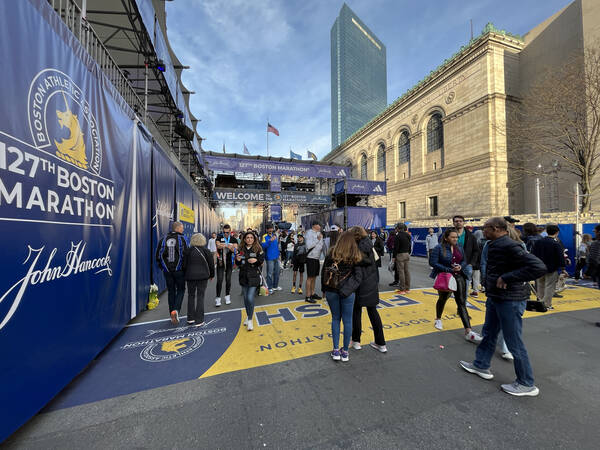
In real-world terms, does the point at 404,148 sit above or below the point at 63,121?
above

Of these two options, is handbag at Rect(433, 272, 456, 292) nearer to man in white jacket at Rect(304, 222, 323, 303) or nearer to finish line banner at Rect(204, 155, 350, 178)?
man in white jacket at Rect(304, 222, 323, 303)

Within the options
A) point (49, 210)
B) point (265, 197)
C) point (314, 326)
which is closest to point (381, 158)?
point (265, 197)

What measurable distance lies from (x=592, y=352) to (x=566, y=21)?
85.1 feet

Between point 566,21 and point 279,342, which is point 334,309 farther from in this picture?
point 566,21

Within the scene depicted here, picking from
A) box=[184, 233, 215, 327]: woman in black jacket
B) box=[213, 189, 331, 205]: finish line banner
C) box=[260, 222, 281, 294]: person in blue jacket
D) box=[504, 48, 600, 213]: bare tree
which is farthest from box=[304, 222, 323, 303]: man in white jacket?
box=[213, 189, 331, 205]: finish line banner

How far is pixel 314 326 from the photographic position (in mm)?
4164

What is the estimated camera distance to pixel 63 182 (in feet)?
8.53

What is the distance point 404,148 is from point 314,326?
28244 mm

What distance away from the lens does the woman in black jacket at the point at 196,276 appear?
423 cm

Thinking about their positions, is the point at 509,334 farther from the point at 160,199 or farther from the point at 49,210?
the point at 160,199

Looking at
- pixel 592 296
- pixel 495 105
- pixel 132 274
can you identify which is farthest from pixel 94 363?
pixel 495 105

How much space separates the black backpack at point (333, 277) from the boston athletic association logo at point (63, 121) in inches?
132

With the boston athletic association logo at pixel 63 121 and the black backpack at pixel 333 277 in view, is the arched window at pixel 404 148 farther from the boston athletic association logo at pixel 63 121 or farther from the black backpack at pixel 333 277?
the boston athletic association logo at pixel 63 121

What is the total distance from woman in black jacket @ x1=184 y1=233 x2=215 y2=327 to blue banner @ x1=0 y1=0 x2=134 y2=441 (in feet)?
3.68
